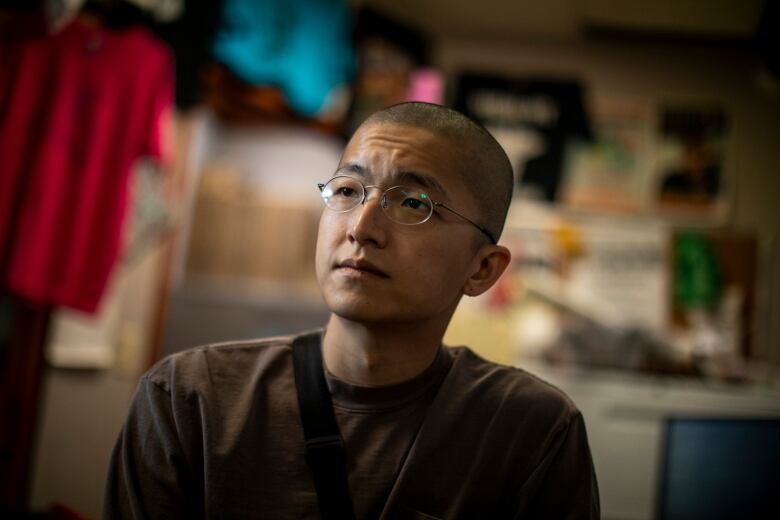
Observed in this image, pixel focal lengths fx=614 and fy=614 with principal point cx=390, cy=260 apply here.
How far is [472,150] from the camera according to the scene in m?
1.12

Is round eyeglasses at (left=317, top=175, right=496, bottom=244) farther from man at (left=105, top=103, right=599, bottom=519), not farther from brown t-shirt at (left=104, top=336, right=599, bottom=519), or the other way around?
brown t-shirt at (left=104, top=336, right=599, bottom=519)

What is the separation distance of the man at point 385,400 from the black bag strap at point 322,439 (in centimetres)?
2

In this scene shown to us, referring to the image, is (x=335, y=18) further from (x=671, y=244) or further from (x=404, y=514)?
(x=404, y=514)

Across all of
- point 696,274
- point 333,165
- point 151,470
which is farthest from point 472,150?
point 333,165

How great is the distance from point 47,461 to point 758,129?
3.79m

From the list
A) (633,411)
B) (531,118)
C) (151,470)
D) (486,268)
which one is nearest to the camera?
(151,470)

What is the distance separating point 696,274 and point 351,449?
2.76 meters

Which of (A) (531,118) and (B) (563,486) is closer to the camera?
(B) (563,486)

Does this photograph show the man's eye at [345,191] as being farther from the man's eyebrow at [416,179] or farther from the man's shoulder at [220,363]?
the man's shoulder at [220,363]

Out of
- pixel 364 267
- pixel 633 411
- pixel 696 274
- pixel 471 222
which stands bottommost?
pixel 633 411

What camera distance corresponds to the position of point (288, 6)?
2715 mm

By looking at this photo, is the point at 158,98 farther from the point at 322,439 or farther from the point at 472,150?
the point at 322,439

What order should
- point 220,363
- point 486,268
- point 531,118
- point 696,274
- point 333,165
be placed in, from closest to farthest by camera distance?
point 220,363
point 486,268
point 696,274
point 531,118
point 333,165

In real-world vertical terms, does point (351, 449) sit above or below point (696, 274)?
below
